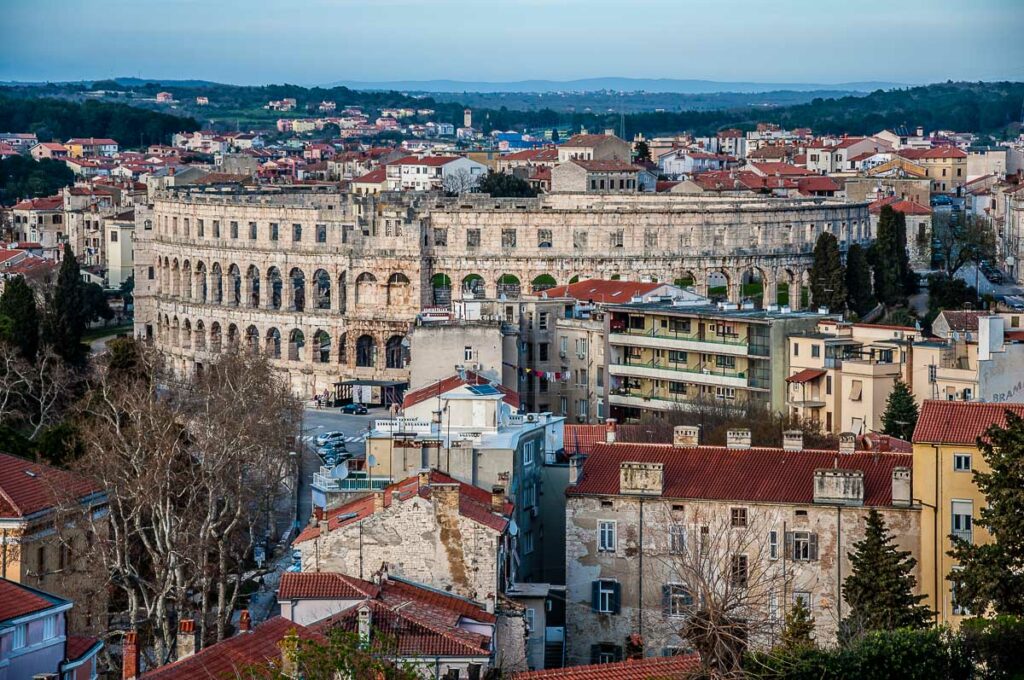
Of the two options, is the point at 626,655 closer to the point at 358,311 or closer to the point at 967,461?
the point at 967,461

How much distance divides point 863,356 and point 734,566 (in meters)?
24.5

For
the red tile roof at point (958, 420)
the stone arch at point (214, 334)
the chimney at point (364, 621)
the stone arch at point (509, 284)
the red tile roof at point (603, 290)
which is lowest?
the stone arch at point (214, 334)

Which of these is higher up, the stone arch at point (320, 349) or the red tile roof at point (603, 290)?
the red tile roof at point (603, 290)

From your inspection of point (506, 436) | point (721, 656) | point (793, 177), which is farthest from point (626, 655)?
point (793, 177)

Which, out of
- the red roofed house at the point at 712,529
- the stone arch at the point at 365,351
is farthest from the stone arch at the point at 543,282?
the red roofed house at the point at 712,529

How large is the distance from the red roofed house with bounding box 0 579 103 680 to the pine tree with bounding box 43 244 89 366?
145 feet

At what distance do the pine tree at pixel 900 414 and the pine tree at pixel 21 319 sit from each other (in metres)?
32.8

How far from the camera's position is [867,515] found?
145 ft

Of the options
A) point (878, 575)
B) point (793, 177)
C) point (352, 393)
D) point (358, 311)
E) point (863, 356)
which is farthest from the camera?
point (793, 177)

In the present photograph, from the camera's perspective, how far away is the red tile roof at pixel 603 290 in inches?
3221

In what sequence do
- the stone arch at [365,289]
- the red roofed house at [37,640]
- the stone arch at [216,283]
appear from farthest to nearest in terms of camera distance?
the stone arch at [216,283]
the stone arch at [365,289]
the red roofed house at [37,640]

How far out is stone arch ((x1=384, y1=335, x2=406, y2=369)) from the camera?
9384cm

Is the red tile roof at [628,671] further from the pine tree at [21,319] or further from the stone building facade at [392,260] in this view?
the stone building facade at [392,260]

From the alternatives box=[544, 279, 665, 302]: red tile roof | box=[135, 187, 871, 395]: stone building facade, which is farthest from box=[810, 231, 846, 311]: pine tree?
box=[544, 279, 665, 302]: red tile roof
